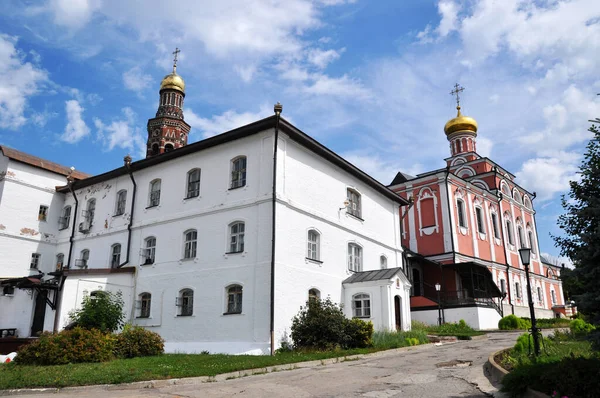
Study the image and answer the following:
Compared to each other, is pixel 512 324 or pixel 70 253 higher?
pixel 70 253

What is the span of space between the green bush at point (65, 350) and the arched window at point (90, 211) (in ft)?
37.8

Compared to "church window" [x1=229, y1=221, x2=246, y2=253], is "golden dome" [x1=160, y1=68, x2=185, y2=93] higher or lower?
higher

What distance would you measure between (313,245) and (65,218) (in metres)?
15.1

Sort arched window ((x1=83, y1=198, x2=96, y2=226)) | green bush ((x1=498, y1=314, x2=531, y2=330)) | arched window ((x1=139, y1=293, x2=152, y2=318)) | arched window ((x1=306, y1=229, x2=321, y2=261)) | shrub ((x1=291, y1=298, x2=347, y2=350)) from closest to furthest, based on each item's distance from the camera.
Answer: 1. shrub ((x1=291, y1=298, x2=347, y2=350))
2. arched window ((x1=306, y1=229, x2=321, y2=261))
3. arched window ((x1=139, y1=293, x2=152, y2=318))
4. arched window ((x1=83, y1=198, x2=96, y2=226))
5. green bush ((x1=498, y1=314, x2=531, y2=330))

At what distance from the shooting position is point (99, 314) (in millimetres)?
17656

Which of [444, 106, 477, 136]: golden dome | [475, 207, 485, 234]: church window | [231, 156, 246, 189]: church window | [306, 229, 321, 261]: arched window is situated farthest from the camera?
[444, 106, 477, 136]: golden dome

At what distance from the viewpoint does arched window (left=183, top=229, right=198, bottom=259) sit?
19.4m

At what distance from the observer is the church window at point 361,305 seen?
19906 mm

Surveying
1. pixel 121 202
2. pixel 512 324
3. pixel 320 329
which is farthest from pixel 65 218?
pixel 512 324

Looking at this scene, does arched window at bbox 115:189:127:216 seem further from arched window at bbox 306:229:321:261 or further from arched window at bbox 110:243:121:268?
arched window at bbox 306:229:321:261

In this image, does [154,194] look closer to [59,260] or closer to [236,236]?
[236,236]

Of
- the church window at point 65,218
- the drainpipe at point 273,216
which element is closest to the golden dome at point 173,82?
the church window at point 65,218

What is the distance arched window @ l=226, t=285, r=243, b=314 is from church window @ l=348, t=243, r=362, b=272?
589 centimetres

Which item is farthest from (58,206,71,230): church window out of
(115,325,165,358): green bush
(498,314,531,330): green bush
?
(498,314,531,330): green bush
